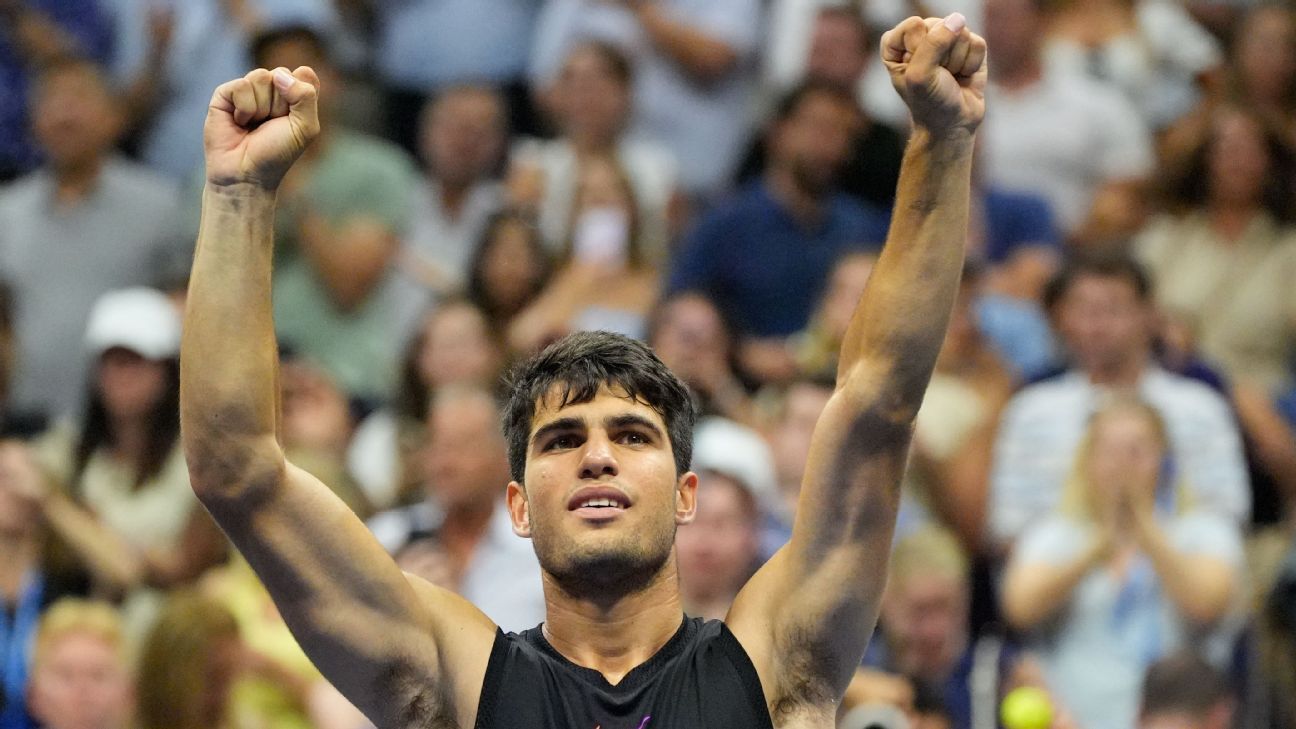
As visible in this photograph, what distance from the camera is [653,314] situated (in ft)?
27.4

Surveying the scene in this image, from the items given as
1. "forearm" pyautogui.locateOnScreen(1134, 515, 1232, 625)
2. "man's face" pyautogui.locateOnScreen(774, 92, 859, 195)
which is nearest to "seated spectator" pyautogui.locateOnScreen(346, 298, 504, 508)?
"man's face" pyautogui.locateOnScreen(774, 92, 859, 195)

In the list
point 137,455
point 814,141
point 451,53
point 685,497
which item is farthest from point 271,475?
point 451,53

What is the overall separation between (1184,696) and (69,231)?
203 inches

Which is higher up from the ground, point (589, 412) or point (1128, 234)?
point (1128, 234)

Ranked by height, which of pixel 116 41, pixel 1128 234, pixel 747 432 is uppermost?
pixel 116 41

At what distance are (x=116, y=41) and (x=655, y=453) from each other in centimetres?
679

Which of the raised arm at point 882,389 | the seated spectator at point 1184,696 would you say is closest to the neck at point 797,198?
the seated spectator at point 1184,696

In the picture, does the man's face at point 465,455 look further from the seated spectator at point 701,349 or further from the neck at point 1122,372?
the neck at point 1122,372

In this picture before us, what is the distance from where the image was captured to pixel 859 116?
30.3 ft

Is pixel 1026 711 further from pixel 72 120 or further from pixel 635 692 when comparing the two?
pixel 72 120

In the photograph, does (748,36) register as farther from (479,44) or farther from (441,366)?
(441,366)

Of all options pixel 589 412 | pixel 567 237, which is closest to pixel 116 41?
pixel 567 237

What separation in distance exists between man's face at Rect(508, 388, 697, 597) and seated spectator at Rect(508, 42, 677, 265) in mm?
4950

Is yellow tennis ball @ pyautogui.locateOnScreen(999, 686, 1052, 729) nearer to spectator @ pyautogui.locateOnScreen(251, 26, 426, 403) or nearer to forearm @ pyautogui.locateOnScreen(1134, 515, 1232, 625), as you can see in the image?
forearm @ pyautogui.locateOnScreen(1134, 515, 1232, 625)
